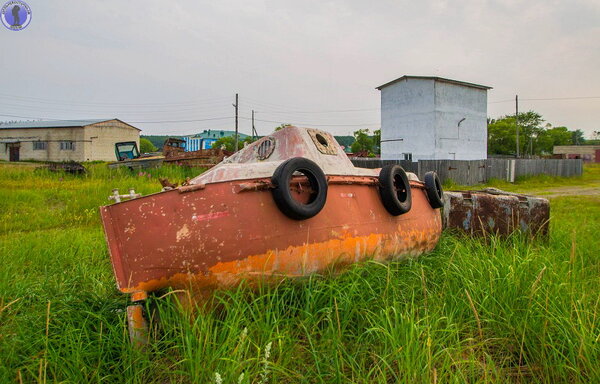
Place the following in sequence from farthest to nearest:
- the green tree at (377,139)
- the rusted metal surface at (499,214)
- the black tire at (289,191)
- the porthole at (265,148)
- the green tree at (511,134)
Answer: the green tree at (377,139) → the green tree at (511,134) → the rusted metal surface at (499,214) → the porthole at (265,148) → the black tire at (289,191)

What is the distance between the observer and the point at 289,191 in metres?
2.71

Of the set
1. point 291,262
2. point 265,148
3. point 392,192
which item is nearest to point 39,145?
point 265,148

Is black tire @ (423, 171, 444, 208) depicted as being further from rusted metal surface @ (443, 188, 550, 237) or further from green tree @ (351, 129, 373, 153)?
green tree @ (351, 129, 373, 153)

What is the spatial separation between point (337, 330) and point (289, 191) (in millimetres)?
923

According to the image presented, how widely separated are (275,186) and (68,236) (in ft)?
15.0

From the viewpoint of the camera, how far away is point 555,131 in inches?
2758

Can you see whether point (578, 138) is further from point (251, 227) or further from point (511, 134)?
point (251, 227)

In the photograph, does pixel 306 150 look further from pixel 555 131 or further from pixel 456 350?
pixel 555 131

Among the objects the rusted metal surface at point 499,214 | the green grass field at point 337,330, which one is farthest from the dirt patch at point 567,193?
the green grass field at point 337,330

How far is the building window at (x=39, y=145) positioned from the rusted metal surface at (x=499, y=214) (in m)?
47.1

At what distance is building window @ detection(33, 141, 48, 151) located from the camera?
1674 inches

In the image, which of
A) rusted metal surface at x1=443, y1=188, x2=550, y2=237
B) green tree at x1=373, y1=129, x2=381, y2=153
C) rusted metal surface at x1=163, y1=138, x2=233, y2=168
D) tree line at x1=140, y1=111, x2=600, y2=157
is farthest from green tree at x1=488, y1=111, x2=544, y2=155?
rusted metal surface at x1=443, y1=188, x2=550, y2=237

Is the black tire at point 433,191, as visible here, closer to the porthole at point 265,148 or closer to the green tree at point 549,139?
the porthole at point 265,148

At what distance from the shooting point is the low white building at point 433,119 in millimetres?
28016
